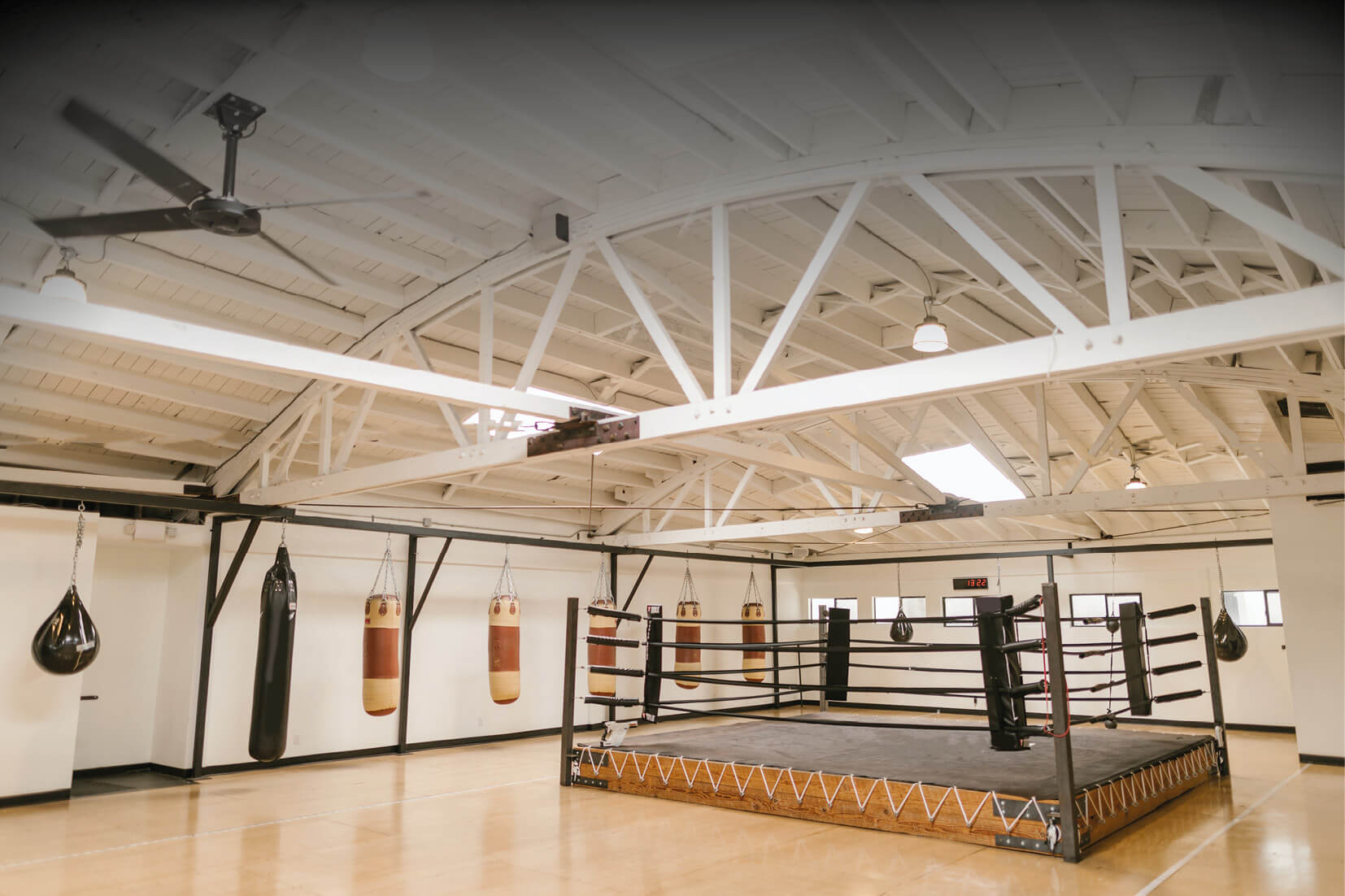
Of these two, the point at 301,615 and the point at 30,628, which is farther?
the point at 301,615

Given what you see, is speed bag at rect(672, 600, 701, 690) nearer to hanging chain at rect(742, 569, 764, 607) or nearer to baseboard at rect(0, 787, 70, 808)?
hanging chain at rect(742, 569, 764, 607)

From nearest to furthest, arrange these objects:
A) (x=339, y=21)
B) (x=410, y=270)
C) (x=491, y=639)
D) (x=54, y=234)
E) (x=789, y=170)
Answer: (x=54, y=234)
(x=339, y=21)
(x=789, y=170)
(x=410, y=270)
(x=491, y=639)

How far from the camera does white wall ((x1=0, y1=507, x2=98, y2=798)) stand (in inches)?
260

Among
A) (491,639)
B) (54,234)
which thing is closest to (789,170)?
(54,234)

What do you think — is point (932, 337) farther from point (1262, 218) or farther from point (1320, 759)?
point (1320, 759)

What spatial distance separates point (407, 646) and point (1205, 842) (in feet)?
25.3

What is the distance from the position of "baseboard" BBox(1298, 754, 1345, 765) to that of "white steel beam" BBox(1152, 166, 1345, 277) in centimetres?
706

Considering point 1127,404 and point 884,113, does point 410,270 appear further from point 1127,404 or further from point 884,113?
point 1127,404

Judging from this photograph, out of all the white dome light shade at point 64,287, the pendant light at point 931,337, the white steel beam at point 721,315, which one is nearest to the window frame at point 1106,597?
the pendant light at point 931,337

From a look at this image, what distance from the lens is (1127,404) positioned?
7285mm

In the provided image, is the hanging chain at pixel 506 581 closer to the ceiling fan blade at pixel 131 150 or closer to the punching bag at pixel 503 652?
the punching bag at pixel 503 652

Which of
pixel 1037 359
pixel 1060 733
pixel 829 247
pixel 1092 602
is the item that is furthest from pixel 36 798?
pixel 1092 602

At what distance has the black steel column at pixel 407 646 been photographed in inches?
379

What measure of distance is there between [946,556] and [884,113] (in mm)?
11492
